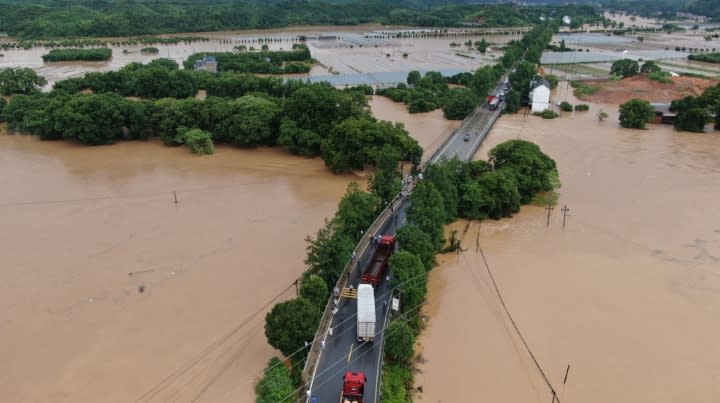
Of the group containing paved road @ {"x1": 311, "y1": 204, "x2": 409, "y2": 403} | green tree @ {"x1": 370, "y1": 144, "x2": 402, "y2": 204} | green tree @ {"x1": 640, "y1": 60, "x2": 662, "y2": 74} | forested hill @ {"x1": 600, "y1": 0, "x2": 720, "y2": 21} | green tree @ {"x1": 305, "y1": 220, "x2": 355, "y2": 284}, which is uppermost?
forested hill @ {"x1": 600, "y1": 0, "x2": 720, "y2": 21}

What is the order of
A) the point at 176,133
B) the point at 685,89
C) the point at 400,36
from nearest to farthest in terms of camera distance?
the point at 176,133, the point at 685,89, the point at 400,36

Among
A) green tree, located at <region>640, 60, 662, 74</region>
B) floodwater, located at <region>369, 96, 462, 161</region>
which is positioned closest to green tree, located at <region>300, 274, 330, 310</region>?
floodwater, located at <region>369, 96, 462, 161</region>

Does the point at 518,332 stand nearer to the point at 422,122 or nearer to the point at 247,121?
the point at 247,121

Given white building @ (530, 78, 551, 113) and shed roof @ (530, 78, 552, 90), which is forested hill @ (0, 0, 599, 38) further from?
white building @ (530, 78, 551, 113)

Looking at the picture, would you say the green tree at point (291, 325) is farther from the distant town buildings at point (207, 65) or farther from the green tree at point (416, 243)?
the distant town buildings at point (207, 65)

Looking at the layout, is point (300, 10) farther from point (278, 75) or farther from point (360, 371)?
point (360, 371)

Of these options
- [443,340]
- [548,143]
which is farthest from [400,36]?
[443,340]
